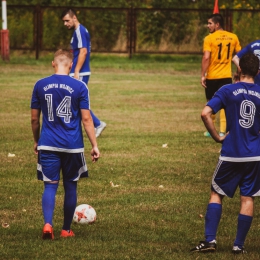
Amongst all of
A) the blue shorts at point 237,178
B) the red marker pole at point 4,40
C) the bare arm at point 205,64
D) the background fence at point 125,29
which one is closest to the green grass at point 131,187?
the blue shorts at point 237,178

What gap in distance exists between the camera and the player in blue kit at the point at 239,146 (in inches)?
262

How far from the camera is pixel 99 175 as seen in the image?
1059 centimetres

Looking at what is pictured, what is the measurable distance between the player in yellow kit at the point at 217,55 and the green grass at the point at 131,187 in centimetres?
104

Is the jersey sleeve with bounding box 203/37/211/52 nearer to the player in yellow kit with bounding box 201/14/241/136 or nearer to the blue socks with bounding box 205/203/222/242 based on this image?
the player in yellow kit with bounding box 201/14/241/136

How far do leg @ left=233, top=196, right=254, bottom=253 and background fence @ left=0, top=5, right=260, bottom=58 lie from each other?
84.1 feet

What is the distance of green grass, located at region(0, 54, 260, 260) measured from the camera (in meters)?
7.06

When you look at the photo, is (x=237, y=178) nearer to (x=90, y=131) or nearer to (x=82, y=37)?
(x=90, y=131)

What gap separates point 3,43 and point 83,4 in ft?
26.1

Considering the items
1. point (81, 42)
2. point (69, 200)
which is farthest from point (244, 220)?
point (81, 42)

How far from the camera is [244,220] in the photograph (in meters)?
6.71

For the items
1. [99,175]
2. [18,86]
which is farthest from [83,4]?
[99,175]

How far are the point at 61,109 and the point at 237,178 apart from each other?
5.52 feet

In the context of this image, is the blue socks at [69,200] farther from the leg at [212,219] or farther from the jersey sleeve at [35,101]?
the leg at [212,219]

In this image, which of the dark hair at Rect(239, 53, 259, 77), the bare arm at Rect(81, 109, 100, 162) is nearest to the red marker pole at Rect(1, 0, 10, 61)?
the bare arm at Rect(81, 109, 100, 162)
